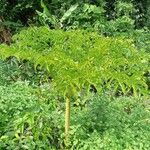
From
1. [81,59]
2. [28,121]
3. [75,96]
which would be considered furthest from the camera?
[75,96]

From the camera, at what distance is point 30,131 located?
498 centimetres

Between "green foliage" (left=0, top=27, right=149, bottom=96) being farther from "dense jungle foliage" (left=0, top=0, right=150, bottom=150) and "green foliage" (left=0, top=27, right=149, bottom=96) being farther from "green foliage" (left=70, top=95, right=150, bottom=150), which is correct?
"green foliage" (left=70, top=95, right=150, bottom=150)

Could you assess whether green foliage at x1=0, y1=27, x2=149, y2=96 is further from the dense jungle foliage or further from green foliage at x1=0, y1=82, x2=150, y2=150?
green foliage at x1=0, y1=82, x2=150, y2=150

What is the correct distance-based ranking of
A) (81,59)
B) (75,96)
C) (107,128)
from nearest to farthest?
(81,59) → (75,96) → (107,128)

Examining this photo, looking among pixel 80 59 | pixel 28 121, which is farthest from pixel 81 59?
pixel 28 121

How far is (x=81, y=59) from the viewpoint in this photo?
456 cm

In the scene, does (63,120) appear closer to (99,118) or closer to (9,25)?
(99,118)

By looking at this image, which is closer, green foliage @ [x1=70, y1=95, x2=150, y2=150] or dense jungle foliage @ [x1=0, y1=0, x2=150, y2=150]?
dense jungle foliage @ [x1=0, y1=0, x2=150, y2=150]

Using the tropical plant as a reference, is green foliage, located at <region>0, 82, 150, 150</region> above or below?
below

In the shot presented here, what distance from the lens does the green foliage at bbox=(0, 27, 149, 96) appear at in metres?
4.19

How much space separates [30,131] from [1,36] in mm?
4916

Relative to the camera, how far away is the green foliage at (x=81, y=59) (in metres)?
4.19

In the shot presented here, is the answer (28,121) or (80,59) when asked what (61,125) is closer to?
(28,121)

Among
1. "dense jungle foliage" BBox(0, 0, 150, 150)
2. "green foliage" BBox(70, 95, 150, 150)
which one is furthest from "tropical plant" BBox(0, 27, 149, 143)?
"green foliage" BBox(70, 95, 150, 150)
